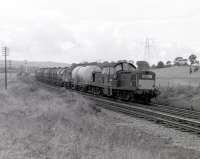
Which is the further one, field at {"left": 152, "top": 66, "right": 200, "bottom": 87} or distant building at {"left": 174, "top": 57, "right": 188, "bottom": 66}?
distant building at {"left": 174, "top": 57, "right": 188, "bottom": 66}

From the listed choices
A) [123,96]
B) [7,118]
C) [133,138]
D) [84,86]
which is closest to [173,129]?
[133,138]

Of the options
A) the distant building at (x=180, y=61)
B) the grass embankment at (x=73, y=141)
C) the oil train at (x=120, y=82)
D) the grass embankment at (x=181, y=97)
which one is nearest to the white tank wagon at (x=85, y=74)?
the oil train at (x=120, y=82)

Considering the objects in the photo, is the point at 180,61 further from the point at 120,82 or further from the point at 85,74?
the point at 120,82

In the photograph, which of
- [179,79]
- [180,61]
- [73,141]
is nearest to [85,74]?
[179,79]

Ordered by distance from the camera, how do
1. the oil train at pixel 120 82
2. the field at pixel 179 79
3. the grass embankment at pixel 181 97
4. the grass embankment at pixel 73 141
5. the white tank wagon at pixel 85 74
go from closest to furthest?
the grass embankment at pixel 73 141, the grass embankment at pixel 181 97, the oil train at pixel 120 82, the white tank wagon at pixel 85 74, the field at pixel 179 79

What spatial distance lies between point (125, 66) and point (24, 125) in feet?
58.3

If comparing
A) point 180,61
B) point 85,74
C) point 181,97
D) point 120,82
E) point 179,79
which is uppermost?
point 180,61

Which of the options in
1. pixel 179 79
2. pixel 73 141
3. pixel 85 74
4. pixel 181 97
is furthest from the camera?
pixel 179 79

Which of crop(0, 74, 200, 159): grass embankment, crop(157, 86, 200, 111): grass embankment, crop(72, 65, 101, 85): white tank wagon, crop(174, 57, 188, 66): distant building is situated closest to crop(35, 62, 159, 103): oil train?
crop(72, 65, 101, 85): white tank wagon

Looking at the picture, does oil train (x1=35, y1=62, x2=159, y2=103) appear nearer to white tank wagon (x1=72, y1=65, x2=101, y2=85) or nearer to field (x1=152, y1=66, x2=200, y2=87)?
white tank wagon (x1=72, y1=65, x2=101, y2=85)

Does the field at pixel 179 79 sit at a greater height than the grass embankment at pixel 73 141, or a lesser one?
greater

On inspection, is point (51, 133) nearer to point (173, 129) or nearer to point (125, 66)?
point (173, 129)

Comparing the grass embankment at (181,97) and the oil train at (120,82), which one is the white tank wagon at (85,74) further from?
the grass embankment at (181,97)

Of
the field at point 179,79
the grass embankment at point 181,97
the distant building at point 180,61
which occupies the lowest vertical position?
the grass embankment at point 181,97
